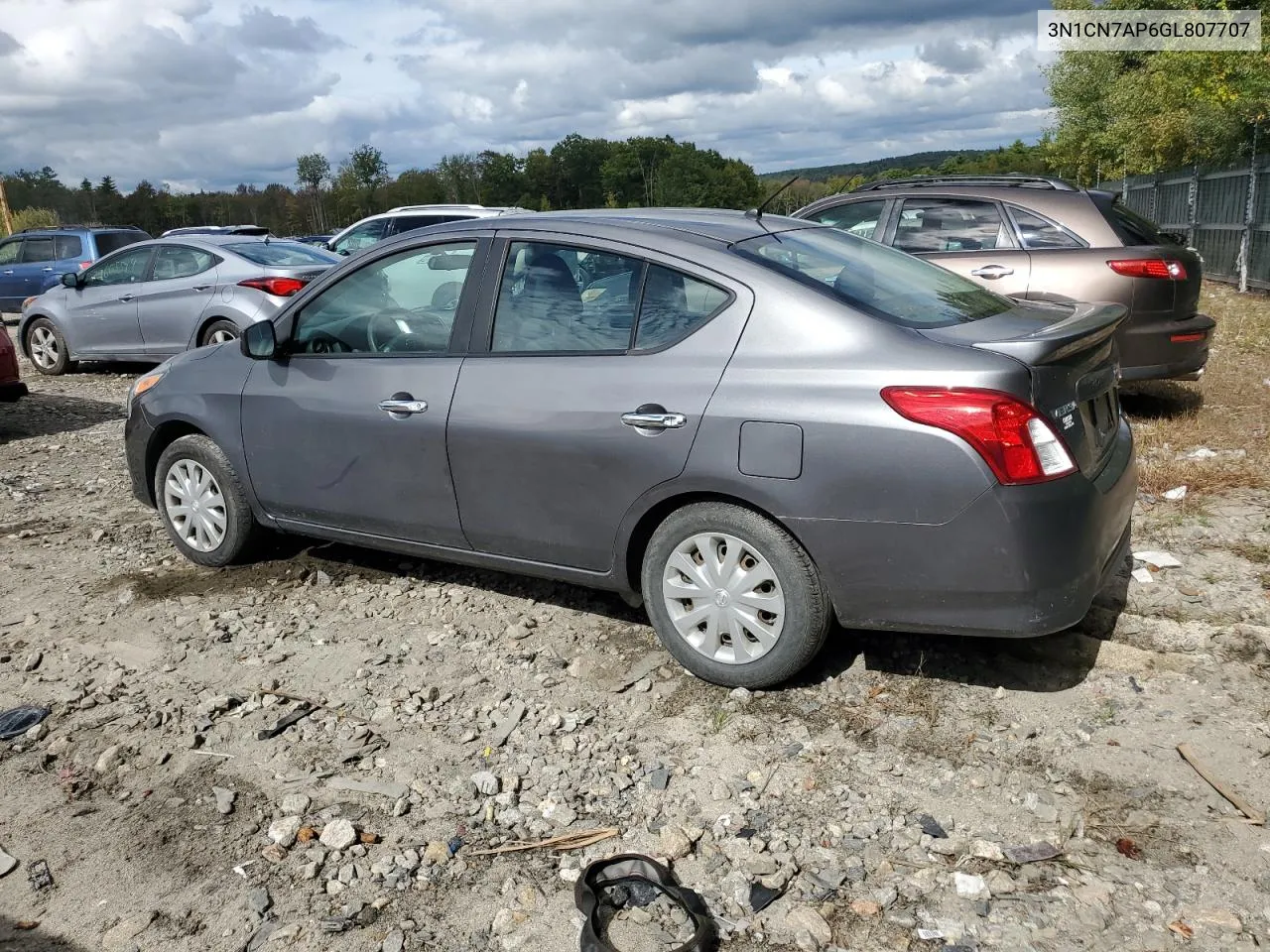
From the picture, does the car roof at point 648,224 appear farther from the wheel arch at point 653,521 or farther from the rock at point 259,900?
the rock at point 259,900

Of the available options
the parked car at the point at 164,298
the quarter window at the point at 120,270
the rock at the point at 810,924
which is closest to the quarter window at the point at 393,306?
the rock at the point at 810,924

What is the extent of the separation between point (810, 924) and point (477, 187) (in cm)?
8531

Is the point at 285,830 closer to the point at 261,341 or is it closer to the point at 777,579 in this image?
the point at 777,579

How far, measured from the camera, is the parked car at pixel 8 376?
379 inches

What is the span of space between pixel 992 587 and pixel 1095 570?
44 centimetres

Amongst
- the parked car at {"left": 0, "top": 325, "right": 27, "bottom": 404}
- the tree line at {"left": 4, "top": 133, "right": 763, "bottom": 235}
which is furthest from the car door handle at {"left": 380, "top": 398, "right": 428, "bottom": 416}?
the tree line at {"left": 4, "top": 133, "right": 763, "bottom": 235}

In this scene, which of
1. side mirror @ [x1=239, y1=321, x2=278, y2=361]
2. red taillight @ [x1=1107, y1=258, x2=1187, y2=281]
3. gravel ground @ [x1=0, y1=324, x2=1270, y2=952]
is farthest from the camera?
red taillight @ [x1=1107, y1=258, x2=1187, y2=281]

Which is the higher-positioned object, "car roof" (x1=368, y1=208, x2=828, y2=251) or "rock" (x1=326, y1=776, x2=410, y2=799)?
"car roof" (x1=368, y1=208, x2=828, y2=251)

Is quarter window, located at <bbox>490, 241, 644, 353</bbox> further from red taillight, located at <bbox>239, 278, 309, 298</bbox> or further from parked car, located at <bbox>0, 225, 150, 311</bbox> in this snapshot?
parked car, located at <bbox>0, 225, 150, 311</bbox>

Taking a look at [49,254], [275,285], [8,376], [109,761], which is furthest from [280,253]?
[109,761]

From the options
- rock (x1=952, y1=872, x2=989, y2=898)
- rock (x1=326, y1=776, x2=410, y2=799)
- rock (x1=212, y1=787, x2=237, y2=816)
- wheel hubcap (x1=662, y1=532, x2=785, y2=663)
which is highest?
wheel hubcap (x1=662, y1=532, x2=785, y2=663)

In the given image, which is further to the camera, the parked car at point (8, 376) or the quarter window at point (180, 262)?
the quarter window at point (180, 262)

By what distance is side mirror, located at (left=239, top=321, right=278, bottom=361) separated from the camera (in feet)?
16.5

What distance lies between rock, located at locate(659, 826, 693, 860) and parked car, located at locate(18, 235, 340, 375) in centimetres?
877
